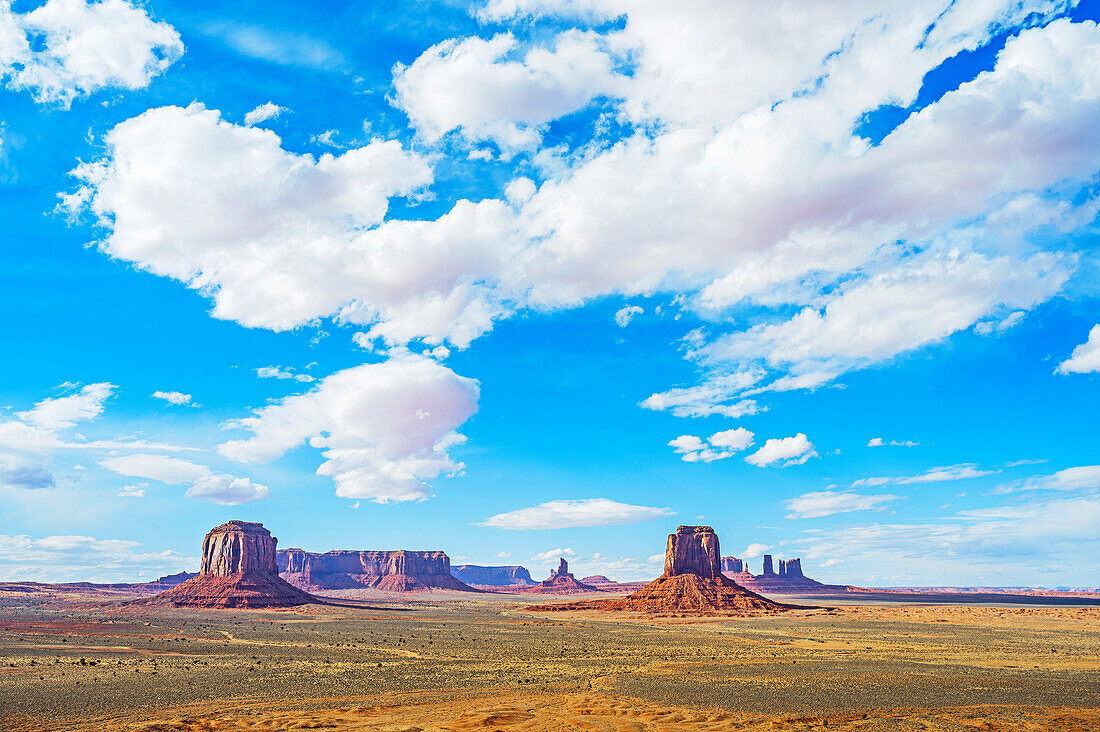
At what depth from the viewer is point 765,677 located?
44.6m

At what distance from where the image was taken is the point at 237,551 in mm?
169125

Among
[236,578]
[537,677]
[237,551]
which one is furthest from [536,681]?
[237,551]

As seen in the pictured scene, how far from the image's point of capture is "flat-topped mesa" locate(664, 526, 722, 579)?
16588 cm

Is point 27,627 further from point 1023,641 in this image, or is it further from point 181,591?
point 1023,641

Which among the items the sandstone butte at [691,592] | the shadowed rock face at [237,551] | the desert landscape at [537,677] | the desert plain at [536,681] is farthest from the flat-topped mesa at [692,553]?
the shadowed rock face at [237,551]

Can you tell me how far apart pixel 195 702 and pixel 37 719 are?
6.67 meters

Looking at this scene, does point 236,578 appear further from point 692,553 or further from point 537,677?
point 537,677

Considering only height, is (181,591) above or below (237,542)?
below

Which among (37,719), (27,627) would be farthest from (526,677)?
(27,627)

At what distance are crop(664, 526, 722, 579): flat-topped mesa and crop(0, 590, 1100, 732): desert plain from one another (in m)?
85.8

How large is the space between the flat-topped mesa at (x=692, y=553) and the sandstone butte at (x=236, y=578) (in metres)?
87.5

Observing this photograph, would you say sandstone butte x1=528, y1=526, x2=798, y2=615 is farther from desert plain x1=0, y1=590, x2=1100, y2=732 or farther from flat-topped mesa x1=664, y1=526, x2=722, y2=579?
desert plain x1=0, y1=590, x2=1100, y2=732

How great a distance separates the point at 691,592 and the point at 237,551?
111 metres

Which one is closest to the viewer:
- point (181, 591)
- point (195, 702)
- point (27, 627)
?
point (195, 702)
